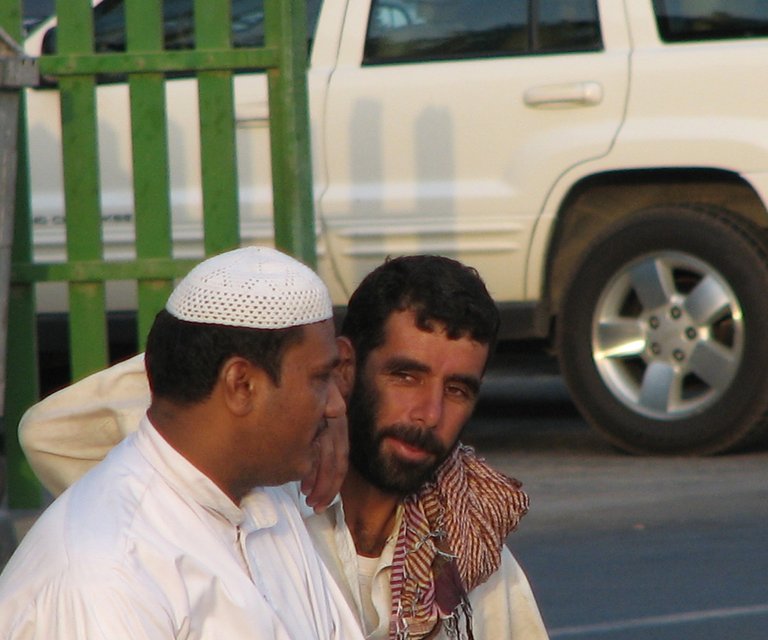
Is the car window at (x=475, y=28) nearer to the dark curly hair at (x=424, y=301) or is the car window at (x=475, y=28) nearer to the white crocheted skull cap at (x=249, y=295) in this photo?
the dark curly hair at (x=424, y=301)

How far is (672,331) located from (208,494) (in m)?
4.55

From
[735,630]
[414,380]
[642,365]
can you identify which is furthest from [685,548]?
[414,380]

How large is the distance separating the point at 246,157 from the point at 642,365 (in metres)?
1.76

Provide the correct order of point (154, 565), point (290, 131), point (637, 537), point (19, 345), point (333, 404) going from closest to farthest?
point (154, 565), point (333, 404), point (290, 131), point (19, 345), point (637, 537)

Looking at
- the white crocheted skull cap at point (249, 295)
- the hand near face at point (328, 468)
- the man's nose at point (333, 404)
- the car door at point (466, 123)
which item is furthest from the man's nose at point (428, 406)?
the car door at point (466, 123)

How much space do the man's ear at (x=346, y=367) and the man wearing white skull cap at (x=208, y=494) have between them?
553 millimetres

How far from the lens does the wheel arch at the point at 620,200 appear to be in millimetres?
6586

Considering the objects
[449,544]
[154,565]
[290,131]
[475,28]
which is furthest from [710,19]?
[154,565]

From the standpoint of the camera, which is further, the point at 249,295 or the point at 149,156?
the point at 149,156

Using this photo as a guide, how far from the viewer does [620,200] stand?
6746 millimetres

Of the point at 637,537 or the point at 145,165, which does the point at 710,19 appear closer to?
the point at 637,537

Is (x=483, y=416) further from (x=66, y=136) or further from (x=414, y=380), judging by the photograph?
(x=414, y=380)

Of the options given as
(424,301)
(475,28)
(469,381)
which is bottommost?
(469,381)

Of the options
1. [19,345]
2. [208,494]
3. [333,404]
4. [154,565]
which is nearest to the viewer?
[154,565]
